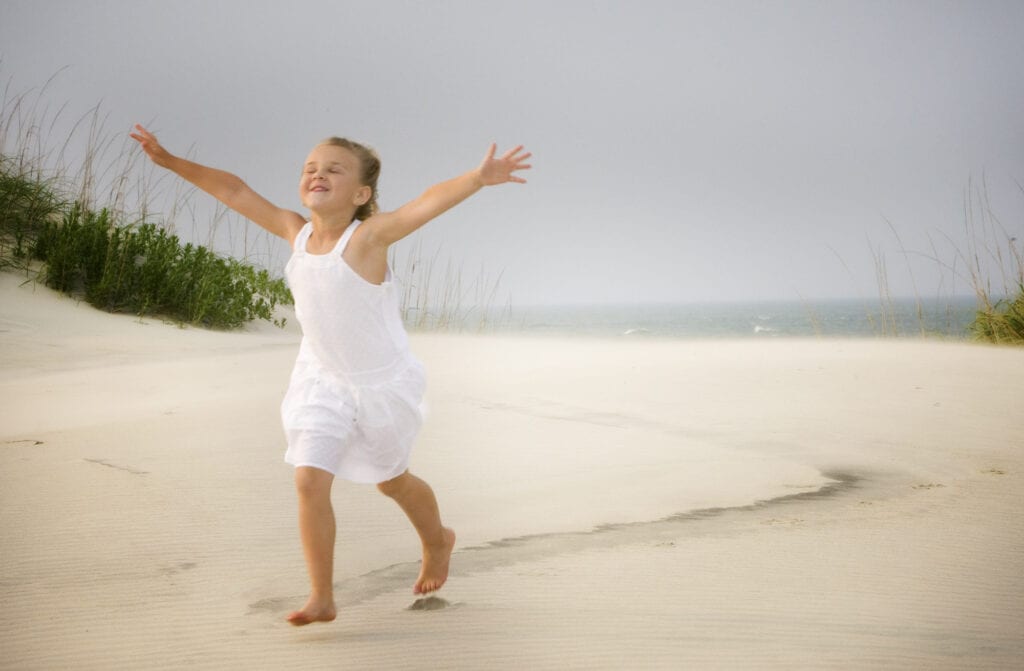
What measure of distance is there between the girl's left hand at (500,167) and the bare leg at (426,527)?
902 mm

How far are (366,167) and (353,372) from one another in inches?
26.7

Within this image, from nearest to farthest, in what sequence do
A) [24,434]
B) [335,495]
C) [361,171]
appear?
[361,171], [335,495], [24,434]

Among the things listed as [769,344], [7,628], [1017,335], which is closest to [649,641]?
[7,628]

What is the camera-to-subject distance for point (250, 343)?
34.4ft

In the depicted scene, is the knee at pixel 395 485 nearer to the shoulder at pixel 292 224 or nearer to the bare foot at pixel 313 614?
the bare foot at pixel 313 614

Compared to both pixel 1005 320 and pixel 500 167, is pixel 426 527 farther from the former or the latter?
pixel 1005 320

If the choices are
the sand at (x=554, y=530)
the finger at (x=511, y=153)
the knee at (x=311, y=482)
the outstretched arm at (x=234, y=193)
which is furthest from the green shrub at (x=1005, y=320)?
the knee at (x=311, y=482)

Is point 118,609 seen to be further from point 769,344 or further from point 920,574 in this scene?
point 769,344

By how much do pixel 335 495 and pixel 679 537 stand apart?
5.22 feet

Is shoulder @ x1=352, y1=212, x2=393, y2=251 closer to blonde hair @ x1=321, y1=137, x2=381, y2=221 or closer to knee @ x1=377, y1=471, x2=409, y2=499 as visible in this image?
blonde hair @ x1=321, y1=137, x2=381, y2=221

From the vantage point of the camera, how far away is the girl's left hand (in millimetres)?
2566

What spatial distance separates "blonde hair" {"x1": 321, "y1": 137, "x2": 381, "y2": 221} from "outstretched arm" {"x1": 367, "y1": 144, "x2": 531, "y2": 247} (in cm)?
29

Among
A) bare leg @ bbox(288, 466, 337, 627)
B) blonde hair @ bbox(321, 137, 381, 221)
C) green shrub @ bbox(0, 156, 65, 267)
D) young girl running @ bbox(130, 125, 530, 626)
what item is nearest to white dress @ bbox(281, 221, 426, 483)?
young girl running @ bbox(130, 125, 530, 626)

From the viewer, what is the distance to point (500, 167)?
2617mm
